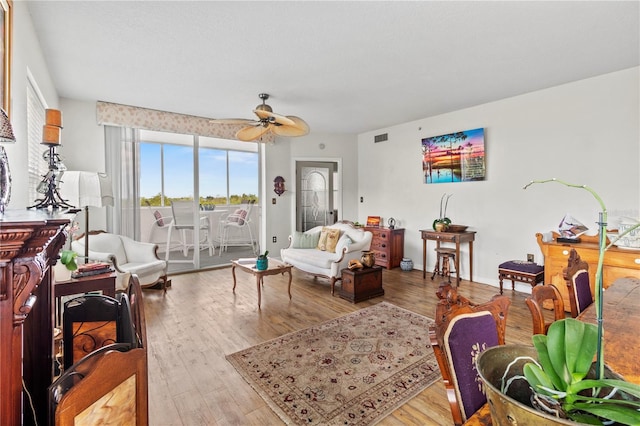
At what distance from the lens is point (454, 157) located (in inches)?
194

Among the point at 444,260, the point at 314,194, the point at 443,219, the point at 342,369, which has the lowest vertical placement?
the point at 342,369

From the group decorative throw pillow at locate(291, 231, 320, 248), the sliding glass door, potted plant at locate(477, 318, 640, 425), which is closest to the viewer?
potted plant at locate(477, 318, 640, 425)

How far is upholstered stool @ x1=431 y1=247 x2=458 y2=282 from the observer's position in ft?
15.5

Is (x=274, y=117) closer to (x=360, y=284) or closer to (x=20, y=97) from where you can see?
(x=20, y=97)

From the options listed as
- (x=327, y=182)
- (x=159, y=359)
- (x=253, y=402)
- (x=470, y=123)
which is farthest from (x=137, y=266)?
(x=470, y=123)

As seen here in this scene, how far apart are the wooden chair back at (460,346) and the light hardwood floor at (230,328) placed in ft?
3.45

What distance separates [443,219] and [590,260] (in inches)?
75.3

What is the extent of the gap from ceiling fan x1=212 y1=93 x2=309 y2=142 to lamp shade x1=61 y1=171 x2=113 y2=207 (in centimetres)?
132

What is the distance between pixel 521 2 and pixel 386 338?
2828 millimetres

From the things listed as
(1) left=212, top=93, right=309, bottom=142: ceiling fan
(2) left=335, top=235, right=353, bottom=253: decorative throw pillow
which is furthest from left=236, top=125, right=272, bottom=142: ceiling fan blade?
(2) left=335, top=235, right=353, bottom=253: decorative throw pillow

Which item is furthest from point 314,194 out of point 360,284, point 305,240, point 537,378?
point 537,378

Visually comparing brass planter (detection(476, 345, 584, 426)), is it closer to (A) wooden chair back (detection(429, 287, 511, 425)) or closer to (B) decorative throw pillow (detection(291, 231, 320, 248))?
(A) wooden chair back (detection(429, 287, 511, 425))

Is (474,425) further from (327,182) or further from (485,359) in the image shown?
(327,182)

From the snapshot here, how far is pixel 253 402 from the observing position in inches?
78.9
